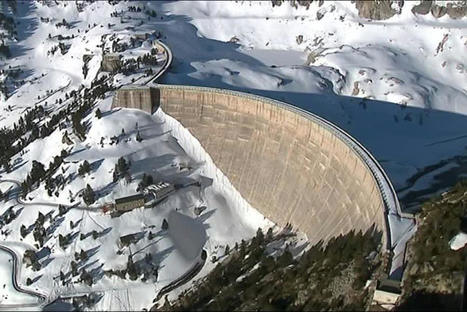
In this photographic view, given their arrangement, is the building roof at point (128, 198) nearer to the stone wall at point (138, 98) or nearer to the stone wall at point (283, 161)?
the stone wall at point (283, 161)

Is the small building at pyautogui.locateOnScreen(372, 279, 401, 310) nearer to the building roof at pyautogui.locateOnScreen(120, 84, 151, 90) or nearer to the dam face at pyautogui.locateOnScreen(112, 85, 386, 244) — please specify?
the dam face at pyautogui.locateOnScreen(112, 85, 386, 244)

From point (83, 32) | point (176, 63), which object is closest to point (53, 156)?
point (176, 63)

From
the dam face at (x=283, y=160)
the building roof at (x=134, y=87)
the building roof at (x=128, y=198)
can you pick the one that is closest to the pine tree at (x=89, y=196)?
the building roof at (x=128, y=198)

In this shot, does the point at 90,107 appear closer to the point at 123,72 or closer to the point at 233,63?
the point at 123,72

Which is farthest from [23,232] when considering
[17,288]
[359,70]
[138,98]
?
[359,70]

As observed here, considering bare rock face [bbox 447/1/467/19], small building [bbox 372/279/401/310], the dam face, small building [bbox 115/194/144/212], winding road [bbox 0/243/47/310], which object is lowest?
winding road [bbox 0/243/47/310]

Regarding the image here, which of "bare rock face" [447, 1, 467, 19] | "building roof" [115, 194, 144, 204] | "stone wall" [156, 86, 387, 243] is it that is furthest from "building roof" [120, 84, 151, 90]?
"bare rock face" [447, 1, 467, 19]
